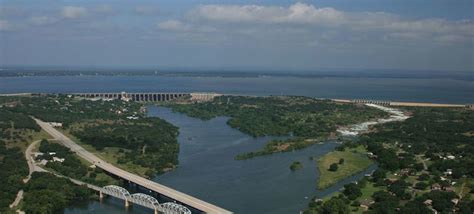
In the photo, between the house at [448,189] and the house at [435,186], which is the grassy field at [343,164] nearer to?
the house at [435,186]

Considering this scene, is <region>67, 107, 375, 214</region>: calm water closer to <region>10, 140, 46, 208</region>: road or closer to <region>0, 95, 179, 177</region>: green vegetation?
<region>0, 95, 179, 177</region>: green vegetation

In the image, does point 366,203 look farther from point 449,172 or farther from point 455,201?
point 449,172

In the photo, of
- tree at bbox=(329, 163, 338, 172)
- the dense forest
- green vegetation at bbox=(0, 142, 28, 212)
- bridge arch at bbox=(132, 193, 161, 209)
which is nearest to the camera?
bridge arch at bbox=(132, 193, 161, 209)

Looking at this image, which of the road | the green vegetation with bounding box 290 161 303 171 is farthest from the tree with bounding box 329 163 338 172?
the road

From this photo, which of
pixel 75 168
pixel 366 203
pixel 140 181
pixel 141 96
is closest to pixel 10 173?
pixel 75 168

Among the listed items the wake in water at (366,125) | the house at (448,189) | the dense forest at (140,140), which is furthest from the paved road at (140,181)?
the wake in water at (366,125)

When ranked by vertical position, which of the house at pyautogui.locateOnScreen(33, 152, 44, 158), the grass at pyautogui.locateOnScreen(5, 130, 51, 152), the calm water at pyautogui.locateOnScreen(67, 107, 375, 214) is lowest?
the calm water at pyautogui.locateOnScreen(67, 107, 375, 214)
